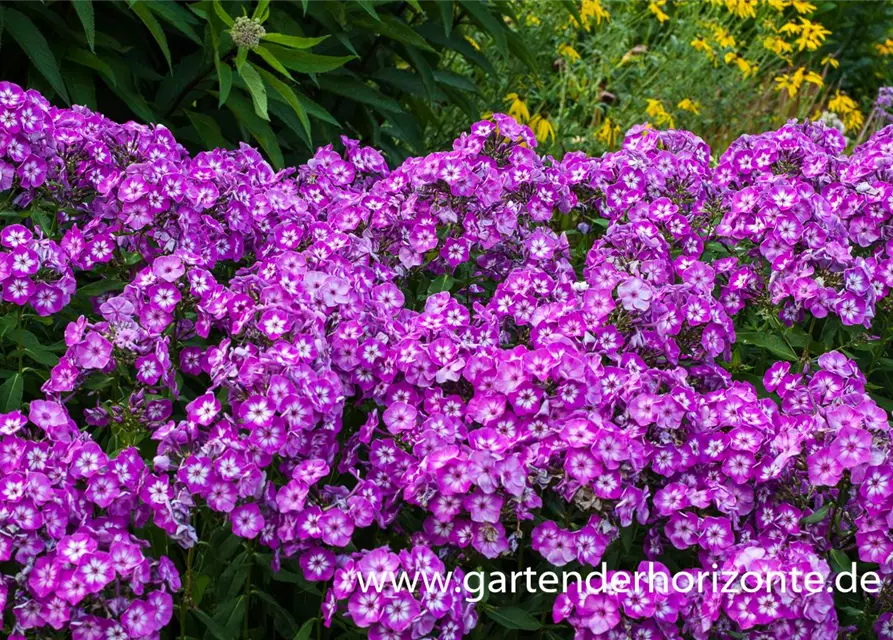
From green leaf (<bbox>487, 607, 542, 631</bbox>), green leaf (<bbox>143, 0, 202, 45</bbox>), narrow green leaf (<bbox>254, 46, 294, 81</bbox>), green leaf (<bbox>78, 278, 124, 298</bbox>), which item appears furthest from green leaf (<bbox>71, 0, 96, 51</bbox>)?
green leaf (<bbox>487, 607, 542, 631</bbox>)

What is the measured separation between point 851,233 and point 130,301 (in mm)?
1601

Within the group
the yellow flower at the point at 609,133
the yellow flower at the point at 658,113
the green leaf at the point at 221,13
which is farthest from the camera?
the yellow flower at the point at 658,113

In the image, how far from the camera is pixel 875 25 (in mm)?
8430

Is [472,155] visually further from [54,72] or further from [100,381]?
[54,72]

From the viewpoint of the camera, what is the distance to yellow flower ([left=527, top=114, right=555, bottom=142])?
15.7ft

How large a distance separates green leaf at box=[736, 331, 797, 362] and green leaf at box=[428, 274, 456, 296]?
2.13 ft

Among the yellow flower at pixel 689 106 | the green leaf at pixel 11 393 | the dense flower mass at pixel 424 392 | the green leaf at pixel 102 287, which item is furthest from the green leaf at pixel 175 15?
the yellow flower at pixel 689 106

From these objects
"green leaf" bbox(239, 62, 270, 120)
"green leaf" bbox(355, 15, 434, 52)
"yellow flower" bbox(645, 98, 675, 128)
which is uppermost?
"yellow flower" bbox(645, 98, 675, 128)

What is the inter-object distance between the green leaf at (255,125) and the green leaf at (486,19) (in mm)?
802

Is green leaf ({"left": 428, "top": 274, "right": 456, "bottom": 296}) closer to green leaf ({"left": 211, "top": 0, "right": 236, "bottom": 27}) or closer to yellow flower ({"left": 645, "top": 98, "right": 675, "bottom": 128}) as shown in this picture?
green leaf ({"left": 211, "top": 0, "right": 236, "bottom": 27})

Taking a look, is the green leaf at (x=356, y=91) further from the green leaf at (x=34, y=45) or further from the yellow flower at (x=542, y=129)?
the yellow flower at (x=542, y=129)

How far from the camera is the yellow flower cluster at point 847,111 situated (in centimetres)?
682

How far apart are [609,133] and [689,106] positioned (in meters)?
0.85

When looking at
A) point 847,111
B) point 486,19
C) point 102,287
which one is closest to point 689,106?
point 847,111
